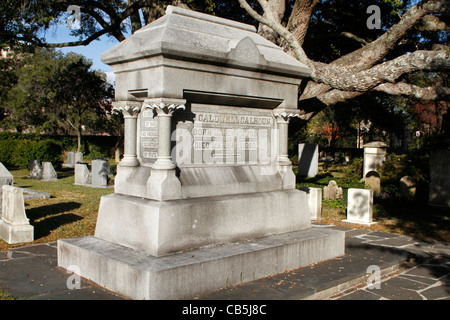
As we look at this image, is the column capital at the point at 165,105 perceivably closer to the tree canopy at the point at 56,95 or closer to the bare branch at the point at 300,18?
the bare branch at the point at 300,18

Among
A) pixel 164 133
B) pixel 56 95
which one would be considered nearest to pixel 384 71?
pixel 164 133

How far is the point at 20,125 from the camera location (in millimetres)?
41938

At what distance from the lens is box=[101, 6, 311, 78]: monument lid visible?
5285mm

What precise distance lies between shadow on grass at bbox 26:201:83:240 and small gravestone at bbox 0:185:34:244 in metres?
0.36

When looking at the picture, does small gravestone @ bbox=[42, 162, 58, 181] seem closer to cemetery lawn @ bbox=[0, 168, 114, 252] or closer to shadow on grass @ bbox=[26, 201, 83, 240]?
cemetery lawn @ bbox=[0, 168, 114, 252]

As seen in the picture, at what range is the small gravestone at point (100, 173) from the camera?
56.5 ft

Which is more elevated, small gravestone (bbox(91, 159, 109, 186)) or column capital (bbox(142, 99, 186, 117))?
column capital (bbox(142, 99, 186, 117))

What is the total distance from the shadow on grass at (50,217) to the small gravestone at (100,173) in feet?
15.2

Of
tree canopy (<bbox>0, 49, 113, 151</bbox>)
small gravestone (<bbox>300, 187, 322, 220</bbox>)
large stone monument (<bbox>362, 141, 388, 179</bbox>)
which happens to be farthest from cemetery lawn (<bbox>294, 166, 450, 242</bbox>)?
tree canopy (<bbox>0, 49, 113, 151</bbox>)

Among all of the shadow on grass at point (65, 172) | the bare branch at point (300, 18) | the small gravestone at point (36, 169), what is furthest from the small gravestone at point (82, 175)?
the bare branch at point (300, 18)

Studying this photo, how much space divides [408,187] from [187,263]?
10056mm

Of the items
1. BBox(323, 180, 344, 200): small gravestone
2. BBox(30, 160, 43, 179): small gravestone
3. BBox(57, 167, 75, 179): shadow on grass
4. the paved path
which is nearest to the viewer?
the paved path

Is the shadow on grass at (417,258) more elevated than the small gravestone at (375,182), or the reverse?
the small gravestone at (375,182)
